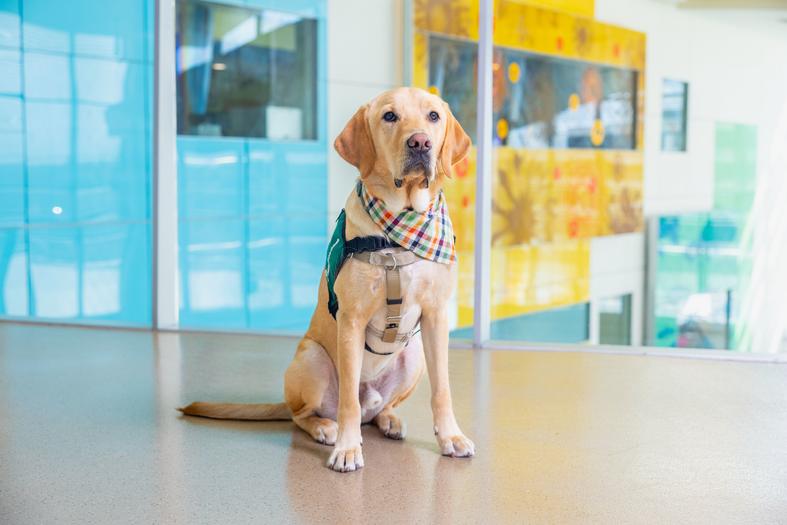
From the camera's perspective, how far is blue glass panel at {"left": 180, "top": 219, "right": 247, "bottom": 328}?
499 cm

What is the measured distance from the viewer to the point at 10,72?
203 inches

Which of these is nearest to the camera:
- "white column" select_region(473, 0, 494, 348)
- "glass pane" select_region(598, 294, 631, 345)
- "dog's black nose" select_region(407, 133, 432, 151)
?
"dog's black nose" select_region(407, 133, 432, 151)

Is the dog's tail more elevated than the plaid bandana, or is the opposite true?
the plaid bandana

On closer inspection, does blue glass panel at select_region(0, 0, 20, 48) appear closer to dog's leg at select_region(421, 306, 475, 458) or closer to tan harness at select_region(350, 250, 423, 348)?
tan harness at select_region(350, 250, 423, 348)

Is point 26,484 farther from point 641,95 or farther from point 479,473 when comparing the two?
point 641,95

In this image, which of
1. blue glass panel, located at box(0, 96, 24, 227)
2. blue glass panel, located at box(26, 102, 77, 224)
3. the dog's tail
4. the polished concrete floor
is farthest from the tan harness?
blue glass panel, located at box(0, 96, 24, 227)

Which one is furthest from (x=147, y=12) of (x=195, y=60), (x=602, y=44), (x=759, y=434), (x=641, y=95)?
(x=759, y=434)

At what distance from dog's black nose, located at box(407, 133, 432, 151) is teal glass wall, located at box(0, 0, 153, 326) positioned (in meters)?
3.05

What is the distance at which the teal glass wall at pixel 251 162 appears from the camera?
16.2 ft

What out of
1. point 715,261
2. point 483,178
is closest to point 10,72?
point 483,178

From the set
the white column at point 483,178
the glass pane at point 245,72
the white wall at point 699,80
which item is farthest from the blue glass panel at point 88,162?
the white wall at point 699,80

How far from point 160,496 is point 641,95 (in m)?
4.19

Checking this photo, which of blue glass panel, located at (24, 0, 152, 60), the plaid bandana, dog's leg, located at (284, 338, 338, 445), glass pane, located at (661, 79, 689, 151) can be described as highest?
blue glass panel, located at (24, 0, 152, 60)

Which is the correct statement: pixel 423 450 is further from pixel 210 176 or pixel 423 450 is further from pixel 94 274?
pixel 94 274
